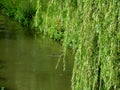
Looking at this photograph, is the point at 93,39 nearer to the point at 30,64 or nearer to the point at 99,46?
the point at 99,46

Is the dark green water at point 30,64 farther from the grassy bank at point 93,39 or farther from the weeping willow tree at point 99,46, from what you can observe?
the weeping willow tree at point 99,46

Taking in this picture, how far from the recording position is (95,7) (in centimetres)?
379

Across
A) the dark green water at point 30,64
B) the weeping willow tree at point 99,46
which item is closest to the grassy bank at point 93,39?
the weeping willow tree at point 99,46

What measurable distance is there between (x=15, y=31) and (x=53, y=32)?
191cm

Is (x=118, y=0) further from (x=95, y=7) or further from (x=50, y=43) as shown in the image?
(x=50, y=43)

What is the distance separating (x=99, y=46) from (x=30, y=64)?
7.15 m

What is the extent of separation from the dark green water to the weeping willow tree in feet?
17.5

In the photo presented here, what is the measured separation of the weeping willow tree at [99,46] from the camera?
144 inches

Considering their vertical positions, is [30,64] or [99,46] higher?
[99,46]

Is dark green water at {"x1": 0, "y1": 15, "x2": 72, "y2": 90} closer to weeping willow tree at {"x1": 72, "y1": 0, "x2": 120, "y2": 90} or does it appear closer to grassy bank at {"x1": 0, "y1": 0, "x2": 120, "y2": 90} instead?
grassy bank at {"x1": 0, "y1": 0, "x2": 120, "y2": 90}

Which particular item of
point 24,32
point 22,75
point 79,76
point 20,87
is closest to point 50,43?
point 24,32

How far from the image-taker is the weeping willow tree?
3656 mm

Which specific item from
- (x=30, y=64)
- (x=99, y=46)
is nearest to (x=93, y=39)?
(x=99, y=46)

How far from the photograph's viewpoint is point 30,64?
10805 millimetres
